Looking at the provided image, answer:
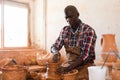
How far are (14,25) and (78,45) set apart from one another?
2.92 meters

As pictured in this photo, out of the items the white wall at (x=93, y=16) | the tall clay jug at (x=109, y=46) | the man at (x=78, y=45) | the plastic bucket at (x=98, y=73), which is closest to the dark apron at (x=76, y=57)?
the man at (x=78, y=45)

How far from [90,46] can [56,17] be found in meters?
2.78

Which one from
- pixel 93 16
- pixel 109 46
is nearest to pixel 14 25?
pixel 93 16

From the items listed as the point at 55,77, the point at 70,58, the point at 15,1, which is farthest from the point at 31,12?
the point at 55,77

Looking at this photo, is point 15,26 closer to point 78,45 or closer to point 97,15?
point 97,15

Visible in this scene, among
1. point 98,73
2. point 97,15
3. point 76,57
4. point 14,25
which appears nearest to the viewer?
point 98,73

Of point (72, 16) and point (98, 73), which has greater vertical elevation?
point (72, 16)

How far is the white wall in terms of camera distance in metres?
4.10

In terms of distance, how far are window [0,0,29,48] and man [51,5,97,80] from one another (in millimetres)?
2488

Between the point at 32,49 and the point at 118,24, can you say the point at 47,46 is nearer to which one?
the point at 32,49

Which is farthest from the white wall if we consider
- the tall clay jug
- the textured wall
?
the tall clay jug

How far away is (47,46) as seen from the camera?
5406 mm

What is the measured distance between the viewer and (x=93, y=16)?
175 inches

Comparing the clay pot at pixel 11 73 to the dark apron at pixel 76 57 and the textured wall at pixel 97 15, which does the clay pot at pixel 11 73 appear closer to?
the dark apron at pixel 76 57
